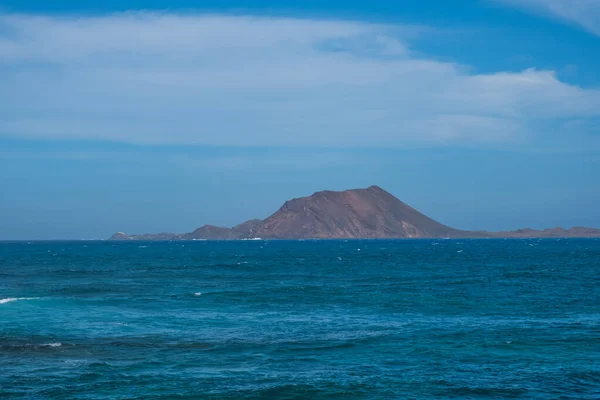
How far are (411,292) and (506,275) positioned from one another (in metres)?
28.5

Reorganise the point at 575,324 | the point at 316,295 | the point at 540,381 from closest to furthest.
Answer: the point at 540,381, the point at 575,324, the point at 316,295

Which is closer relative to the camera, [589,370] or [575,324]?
A: [589,370]

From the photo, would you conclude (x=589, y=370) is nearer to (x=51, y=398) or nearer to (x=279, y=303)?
(x=51, y=398)

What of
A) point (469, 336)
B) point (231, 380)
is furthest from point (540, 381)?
point (231, 380)

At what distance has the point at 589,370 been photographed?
97.7 feet

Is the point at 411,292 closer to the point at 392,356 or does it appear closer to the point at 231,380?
the point at 392,356

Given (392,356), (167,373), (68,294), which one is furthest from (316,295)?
(167,373)

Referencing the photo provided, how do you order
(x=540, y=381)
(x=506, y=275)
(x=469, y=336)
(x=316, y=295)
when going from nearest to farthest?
(x=540, y=381)
(x=469, y=336)
(x=316, y=295)
(x=506, y=275)

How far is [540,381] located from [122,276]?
7372 centimetres

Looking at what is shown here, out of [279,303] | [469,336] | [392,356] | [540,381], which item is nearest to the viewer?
[540,381]

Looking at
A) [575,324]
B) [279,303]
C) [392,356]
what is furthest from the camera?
[279,303]

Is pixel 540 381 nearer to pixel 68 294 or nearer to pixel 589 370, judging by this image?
pixel 589 370

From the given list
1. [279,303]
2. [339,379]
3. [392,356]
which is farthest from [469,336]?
[279,303]

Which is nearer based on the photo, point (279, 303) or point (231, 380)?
point (231, 380)
